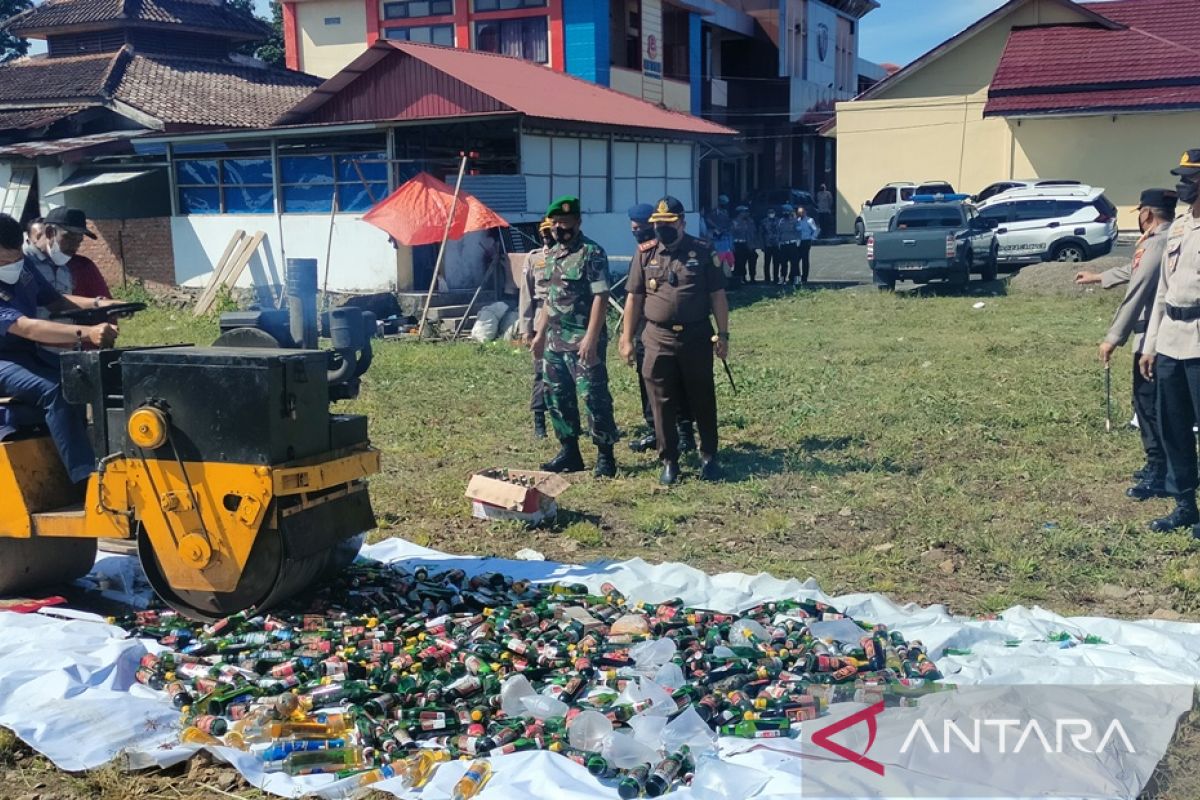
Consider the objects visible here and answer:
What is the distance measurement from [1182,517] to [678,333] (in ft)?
10.8

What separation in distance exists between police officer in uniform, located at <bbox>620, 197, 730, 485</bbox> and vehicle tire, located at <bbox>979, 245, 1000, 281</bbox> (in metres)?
16.1

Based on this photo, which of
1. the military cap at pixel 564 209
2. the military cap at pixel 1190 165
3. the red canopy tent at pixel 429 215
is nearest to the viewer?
the military cap at pixel 1190 165

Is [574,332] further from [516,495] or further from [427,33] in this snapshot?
[427,33]

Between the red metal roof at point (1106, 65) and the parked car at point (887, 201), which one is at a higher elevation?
the red metal roof at point (1106, 65)

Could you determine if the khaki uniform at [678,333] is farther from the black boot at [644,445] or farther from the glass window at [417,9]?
the glass window at [417,9]

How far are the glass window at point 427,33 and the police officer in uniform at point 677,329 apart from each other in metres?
25.6

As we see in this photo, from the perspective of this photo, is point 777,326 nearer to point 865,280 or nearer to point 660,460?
point 865,280

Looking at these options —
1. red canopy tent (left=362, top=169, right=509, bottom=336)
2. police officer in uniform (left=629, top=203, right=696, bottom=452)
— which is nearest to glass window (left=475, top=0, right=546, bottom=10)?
red canopy tent (left=362, top=169, right=509, bottom=336)

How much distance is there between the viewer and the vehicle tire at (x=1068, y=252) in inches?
934

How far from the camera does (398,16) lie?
33688 millimetres

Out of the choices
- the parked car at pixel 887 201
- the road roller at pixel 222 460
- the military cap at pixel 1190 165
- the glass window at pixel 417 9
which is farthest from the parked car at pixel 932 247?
the road roller at pixel 222 460

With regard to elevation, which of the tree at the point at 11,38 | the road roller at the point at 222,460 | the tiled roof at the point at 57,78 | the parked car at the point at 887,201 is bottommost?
the road roller at the point at 222,460

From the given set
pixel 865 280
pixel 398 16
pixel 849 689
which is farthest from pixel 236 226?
pixel 849 689

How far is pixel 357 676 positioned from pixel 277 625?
68 cm
